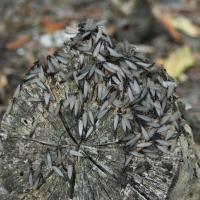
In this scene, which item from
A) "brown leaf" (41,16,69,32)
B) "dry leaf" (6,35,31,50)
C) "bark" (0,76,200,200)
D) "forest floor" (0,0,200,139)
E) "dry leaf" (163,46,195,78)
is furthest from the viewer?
"brown leaf" (41,16,69,32)

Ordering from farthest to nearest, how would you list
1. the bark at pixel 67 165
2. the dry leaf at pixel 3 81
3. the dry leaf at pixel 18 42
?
the dry leaf at pixel 18 42 → the dry leaf at pixel 3 81 → the bark at pixel 67 165

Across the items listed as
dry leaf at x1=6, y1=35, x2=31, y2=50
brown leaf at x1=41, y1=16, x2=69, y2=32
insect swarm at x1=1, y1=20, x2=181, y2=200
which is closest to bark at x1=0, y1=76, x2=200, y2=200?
insect swarm at x1=1, y1=20, x2=181, y2=200

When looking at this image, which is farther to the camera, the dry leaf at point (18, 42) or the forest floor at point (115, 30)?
the dry leaf at point (18, 42)

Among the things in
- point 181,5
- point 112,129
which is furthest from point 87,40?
point 181,5

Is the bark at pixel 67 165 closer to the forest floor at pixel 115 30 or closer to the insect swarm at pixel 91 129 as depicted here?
the insect swarm at pixel 91 129

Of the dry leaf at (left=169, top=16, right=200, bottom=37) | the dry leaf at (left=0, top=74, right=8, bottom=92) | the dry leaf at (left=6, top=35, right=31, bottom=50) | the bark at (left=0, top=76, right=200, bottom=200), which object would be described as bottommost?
the bark at (left=0, top=76, right=200, bottom=200)

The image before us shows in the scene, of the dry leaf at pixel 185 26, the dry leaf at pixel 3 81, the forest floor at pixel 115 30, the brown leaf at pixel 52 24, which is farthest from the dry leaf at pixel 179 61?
the dry leaf at pixel 3 81

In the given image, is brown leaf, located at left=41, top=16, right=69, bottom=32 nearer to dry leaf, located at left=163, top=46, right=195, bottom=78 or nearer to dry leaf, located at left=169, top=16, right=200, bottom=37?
dry leaf, located at left=169, top=16, right=200, bottom=37
